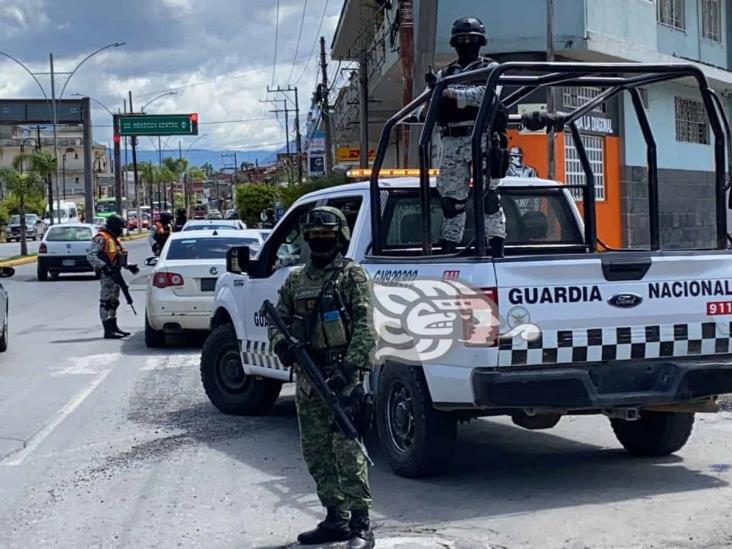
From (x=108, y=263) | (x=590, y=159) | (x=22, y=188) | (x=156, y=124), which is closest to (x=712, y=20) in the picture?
(x=590, y=159)

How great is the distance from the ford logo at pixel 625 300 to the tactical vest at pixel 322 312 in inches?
67.4

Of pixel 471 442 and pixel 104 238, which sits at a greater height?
pixel 104 238

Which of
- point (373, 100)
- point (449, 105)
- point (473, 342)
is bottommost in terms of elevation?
point (473, 342)

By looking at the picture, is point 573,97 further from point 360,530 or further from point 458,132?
point 360,530

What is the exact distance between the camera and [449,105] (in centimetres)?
757

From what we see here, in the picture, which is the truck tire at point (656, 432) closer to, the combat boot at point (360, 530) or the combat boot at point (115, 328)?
the combat boot at point (360, 530)

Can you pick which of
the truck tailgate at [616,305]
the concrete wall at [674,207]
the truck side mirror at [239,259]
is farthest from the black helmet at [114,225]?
the concrete wall at [674,207]

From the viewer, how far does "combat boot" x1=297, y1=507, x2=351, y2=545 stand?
5695 millimetres

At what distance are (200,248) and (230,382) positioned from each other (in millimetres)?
5854

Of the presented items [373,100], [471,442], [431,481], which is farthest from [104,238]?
[373,100]

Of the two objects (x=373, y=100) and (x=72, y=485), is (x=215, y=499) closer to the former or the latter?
(x=72, y=485)

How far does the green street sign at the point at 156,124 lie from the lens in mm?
63000

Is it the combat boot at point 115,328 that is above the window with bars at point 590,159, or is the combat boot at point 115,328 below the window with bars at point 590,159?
below

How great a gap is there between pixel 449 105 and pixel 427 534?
2984 millimetres
